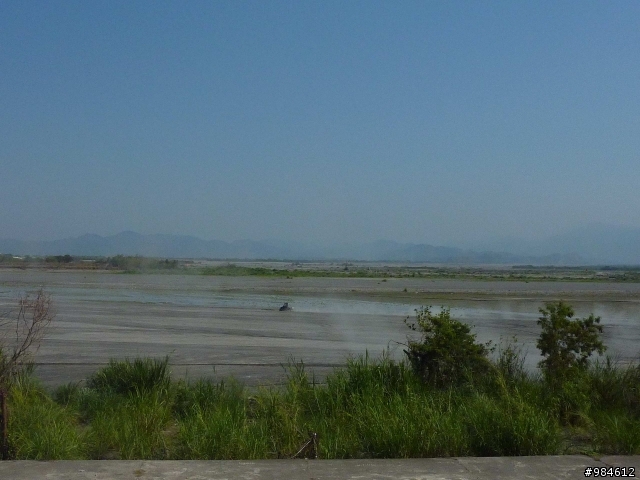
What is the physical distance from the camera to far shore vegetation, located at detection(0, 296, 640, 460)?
7527 millimetres

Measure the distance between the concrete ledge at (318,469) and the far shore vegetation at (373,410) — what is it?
537 millimetres

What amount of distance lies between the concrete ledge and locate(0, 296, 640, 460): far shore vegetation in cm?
54

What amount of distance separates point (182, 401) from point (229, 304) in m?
29.5

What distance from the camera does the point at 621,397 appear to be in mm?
9891

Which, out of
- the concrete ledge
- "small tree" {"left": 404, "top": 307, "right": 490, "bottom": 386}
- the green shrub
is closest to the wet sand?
"small tree" {"left": 404, "top": 307, "right": 490, "bottom": 386}

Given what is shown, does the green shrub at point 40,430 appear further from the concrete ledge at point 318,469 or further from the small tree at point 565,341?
the small tree at point 565,341

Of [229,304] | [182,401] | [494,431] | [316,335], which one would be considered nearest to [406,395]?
[494,431]

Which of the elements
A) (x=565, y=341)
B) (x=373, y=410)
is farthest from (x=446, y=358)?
(x=373, y=410)

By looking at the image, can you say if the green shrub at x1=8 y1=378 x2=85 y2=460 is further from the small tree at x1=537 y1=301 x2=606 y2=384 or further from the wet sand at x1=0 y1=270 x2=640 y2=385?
the small tree at x1=537 y1=301 x2=606 y2=384

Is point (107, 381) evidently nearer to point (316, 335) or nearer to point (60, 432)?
point (60, 432)

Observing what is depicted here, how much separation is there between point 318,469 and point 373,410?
1.73 metres

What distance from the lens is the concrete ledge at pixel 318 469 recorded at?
6320 mm

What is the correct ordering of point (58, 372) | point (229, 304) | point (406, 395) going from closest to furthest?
point (406, 395)
point (58, 372)
point (229, 304)

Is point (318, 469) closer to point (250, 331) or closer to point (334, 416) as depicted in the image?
point (334, 416)
